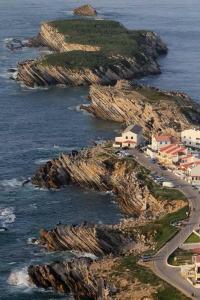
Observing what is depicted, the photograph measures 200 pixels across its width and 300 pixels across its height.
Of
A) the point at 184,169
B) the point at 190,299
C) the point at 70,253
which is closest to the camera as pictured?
the point at 190,299

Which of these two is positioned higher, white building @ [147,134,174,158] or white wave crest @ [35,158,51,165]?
white building @ [147,134,174,158]

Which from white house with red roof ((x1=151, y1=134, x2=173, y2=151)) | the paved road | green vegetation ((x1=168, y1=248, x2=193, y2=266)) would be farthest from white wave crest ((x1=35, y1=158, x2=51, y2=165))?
green vegetation ((x1=168, y1=248, x2=193, y2=266))

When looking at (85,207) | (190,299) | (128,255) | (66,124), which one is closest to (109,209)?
(85,207)

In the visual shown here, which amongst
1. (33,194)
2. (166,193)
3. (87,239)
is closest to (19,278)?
(87,239)

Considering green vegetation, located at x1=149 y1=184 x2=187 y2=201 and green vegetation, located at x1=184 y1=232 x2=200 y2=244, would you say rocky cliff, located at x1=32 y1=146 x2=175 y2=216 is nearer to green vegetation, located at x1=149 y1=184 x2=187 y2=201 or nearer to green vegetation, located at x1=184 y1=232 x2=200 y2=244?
green vegetation, located at x1=149 y1=184 x2=187 y2=201

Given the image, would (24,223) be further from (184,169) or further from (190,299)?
(190,299)

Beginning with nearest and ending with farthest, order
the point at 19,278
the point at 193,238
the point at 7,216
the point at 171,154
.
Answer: the point at 19,278 < the point at 193,238 < the point at 7,216 < the point at 171,154

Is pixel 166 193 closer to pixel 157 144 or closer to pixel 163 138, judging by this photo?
pixel 157 144
